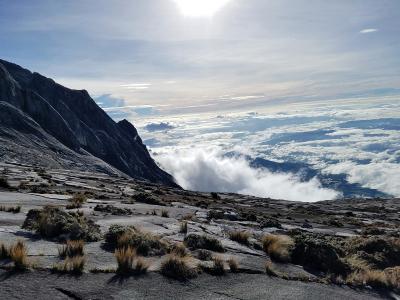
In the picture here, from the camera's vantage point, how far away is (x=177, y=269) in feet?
39.4

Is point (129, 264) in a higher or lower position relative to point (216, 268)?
higher

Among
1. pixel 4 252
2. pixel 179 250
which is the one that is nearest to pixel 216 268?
pixel 179 250

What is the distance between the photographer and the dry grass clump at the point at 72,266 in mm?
10789

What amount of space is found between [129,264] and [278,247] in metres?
6.68

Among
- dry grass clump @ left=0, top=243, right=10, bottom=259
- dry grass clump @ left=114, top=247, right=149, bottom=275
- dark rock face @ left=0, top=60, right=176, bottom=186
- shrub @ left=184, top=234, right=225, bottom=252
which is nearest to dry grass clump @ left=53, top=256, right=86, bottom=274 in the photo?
dry grass clump @ left=114, top=247, right=149, bottom=275

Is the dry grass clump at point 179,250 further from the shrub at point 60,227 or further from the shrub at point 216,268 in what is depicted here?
the shrub at point 60,227

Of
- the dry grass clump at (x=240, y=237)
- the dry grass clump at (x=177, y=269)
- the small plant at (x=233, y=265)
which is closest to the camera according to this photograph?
the dry grass clump at (x=177, y=269)

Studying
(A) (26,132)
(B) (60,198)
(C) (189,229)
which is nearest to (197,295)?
(C) (189,229)

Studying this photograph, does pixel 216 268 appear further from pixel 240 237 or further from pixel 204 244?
pixel 240 237

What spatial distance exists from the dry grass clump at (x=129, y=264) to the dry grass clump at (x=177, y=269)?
589 mm

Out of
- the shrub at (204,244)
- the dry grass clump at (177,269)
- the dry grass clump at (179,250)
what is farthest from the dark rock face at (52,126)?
the dry grass clump at (177,269)

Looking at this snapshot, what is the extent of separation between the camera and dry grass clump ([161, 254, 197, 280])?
11906 mm

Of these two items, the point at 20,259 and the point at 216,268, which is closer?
the point at 20,259

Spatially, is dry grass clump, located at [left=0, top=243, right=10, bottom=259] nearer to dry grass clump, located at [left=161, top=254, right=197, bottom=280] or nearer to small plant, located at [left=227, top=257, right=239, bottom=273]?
dry grass clump, located at [left=161, top=254, right=197, bottom=280]
